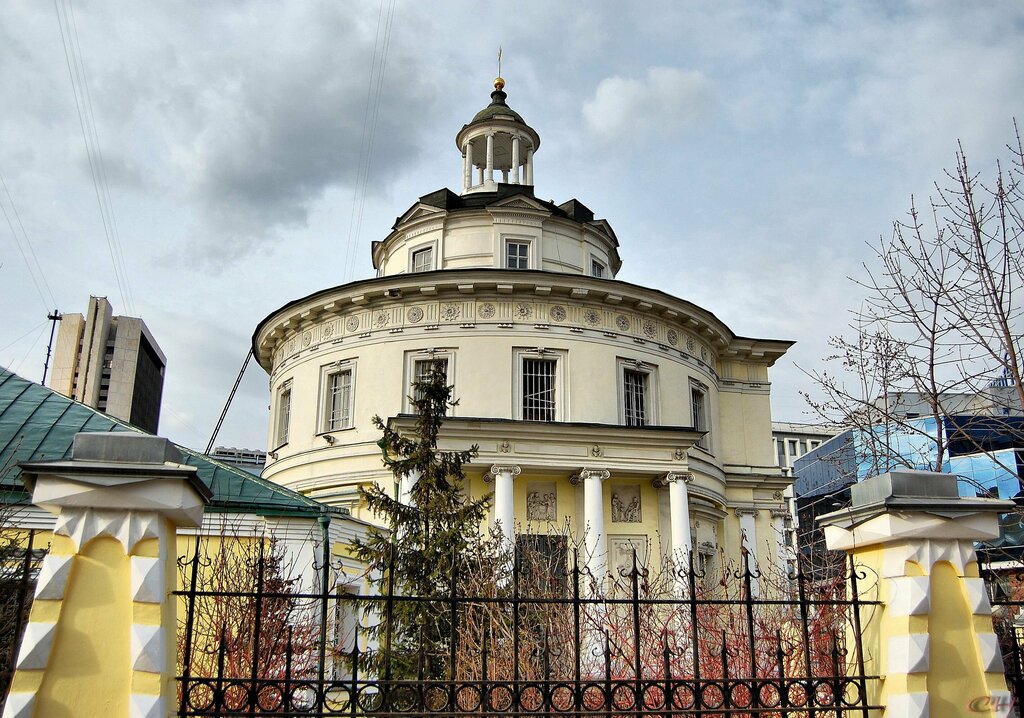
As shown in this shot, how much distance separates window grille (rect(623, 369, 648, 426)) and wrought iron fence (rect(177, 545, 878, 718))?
446 inches

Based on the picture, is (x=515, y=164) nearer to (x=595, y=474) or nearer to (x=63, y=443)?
(x=595, y=474)

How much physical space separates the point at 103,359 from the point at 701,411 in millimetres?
79852

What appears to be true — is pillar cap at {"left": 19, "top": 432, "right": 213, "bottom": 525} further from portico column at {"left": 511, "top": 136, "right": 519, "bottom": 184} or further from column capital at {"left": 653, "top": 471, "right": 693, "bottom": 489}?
portico column at {"left": 511, "top": 136, "right": 519, "bottom": 184}

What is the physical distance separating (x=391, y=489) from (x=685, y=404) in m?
10.1

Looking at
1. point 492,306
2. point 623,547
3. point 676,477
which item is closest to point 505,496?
point 623,547

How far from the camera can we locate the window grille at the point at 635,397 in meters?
27.5

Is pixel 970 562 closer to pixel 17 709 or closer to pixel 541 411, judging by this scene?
pixel 17 709

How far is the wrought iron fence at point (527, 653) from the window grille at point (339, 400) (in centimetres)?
1080

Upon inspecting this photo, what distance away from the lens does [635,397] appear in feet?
91.2

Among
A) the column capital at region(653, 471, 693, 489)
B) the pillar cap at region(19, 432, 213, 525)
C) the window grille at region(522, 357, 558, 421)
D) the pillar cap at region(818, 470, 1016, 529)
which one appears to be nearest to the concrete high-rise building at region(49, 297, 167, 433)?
the window grille at region(522, 357, 558, 421)

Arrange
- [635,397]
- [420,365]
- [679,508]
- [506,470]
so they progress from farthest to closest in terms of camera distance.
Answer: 1. [635,397]
2. [420,365]
3. [679,508]
4. [506,470]

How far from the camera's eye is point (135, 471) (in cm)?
473

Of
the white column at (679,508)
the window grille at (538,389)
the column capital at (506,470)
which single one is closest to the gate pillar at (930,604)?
the column capital at (506,470)

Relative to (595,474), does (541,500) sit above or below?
below
